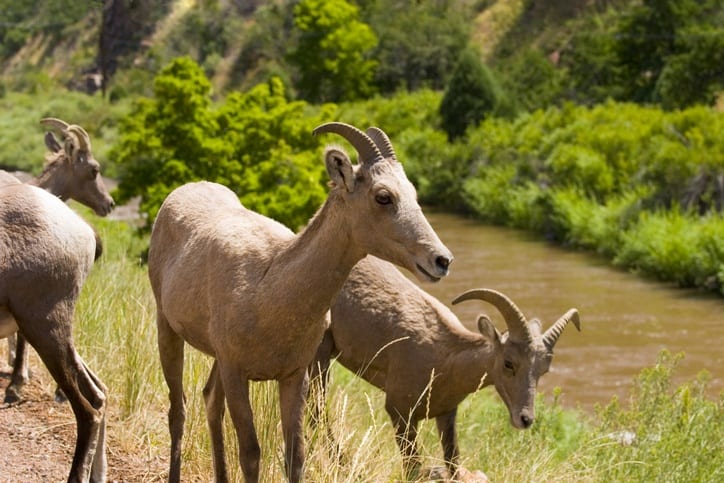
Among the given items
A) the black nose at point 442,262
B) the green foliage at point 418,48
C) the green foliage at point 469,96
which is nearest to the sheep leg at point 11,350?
the black nose at point 442,262

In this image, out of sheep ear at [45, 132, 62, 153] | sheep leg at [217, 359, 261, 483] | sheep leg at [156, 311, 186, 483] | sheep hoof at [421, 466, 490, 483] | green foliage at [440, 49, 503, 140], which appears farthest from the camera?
green foliage at [440, 49, 503, 140]

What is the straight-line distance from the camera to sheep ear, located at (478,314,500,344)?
8250mm

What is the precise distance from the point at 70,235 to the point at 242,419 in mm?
1330

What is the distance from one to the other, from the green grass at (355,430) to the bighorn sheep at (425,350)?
10.5 inches

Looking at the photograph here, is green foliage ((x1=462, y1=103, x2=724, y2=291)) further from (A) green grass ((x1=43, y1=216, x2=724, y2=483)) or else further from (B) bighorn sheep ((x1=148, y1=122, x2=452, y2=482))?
(B) bighorn sheep ((x1=148, y1=122, x2=452, y2=482))

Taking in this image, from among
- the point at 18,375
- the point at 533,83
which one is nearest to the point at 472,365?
the point at 18,375

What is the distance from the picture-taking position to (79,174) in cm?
1148

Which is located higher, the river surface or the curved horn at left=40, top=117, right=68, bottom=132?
the curved horn at left=40, top=117, right=68, bottom=132

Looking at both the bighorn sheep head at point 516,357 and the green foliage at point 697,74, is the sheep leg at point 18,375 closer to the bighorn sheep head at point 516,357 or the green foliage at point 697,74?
the bighorn sheep head at point 516,357

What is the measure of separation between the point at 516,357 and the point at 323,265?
3095mm

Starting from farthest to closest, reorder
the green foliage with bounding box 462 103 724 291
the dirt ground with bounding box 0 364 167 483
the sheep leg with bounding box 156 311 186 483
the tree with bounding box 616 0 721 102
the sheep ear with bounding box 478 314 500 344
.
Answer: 1. the tree with bounding box 616 0 721 102
2. the green foliage with bounding box 462 103 724 291
3. the sheep ear with bounding box 478 314 500 344
4. the dirt ground with bounding box 0 364 167 483
5. the sheep leg with bounding box 156 311 186 483

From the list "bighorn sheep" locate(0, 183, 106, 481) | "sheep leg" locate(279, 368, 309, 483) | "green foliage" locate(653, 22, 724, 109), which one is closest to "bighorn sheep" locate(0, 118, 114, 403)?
"bighorn sheep" locate(0, 183, 106, 481)

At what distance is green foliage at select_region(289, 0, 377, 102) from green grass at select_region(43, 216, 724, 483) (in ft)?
155

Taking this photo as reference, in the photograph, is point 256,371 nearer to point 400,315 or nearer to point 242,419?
point 242,419
